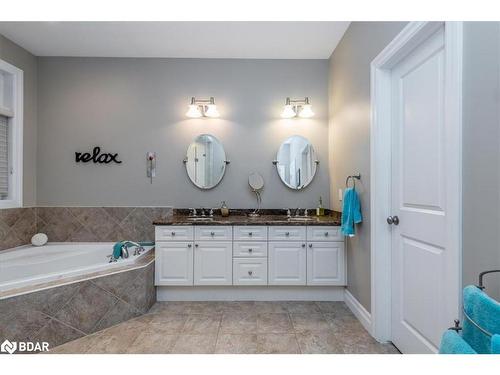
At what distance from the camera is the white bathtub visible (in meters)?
2.45

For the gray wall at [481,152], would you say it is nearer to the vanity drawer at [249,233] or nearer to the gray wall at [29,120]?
the vanity drawer at [249,233]

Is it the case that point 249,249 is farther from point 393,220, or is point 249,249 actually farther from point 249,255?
point 393,220

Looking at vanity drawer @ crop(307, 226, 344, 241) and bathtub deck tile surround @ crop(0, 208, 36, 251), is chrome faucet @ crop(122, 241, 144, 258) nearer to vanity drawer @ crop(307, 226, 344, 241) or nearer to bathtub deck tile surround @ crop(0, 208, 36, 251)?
bathtub deck tile surround @ crop(0, 208, 36, 251)

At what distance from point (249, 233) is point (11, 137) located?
284cm

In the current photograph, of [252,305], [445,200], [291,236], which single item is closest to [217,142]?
[291,236]

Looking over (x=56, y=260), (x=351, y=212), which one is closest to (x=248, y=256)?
(x=351, y=212)

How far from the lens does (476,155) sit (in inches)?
46.5

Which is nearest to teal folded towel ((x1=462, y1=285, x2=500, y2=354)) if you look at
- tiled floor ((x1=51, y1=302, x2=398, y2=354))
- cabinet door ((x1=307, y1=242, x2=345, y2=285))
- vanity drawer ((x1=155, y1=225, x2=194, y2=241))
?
tiled floor ((x1=51, y1=302, x2=398, y2=354))

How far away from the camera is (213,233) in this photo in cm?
282

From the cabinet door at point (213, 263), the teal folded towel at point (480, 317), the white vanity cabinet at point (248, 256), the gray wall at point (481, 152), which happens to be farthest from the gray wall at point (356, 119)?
the teal folded towel at point (480, 317)

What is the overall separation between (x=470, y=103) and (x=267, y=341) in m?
1.95
